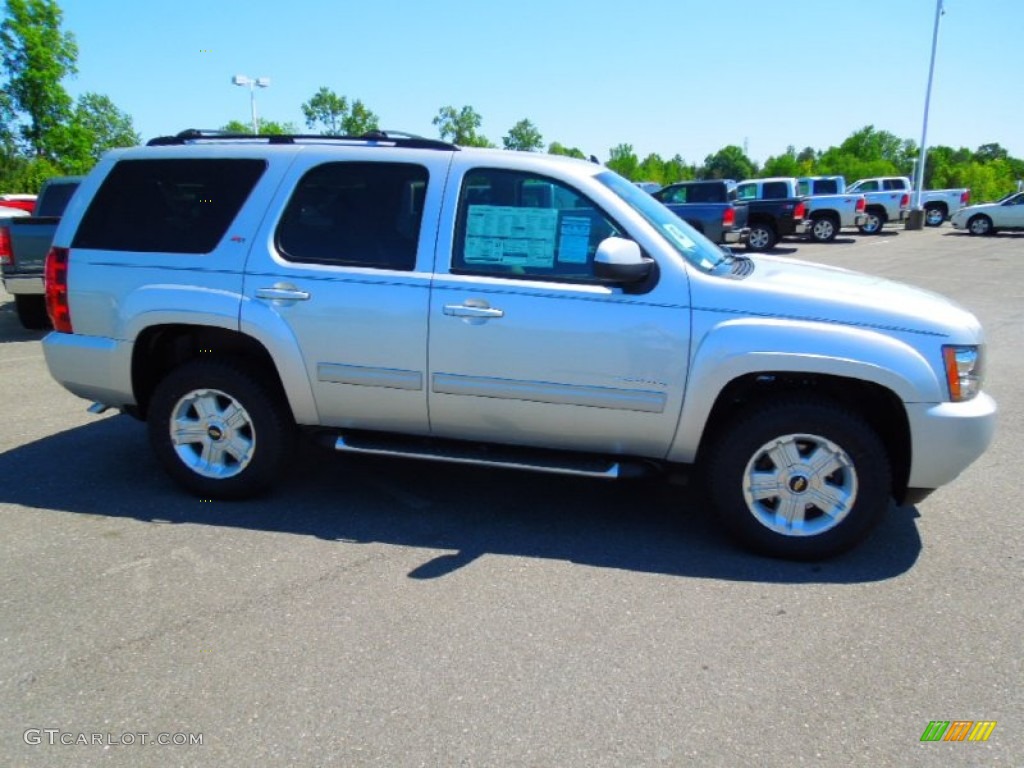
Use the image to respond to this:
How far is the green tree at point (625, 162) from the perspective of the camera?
7438 cm

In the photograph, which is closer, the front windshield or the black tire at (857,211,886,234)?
the front windshield

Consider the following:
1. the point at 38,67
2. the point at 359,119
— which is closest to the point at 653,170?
the point at 359,119

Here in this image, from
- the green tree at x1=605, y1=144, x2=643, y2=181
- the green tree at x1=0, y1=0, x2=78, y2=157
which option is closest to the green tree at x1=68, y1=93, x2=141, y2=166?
the green tree at x1=0, y1=0, x2=78, y2=157

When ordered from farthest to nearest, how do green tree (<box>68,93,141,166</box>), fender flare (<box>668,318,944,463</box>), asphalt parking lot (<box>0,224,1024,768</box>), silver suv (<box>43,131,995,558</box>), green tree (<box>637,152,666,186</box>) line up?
green tree (<box>637,152,666,186</box>)
green tree (<box>68,93,141,166</box>)
silver suv (<box>43,131,995,558</box>)
fender flare (<box>668,318,944,463</box>)
asphalt parking lot (<box>0,224,1024,768</box>)

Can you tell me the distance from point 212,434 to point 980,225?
3035 cm

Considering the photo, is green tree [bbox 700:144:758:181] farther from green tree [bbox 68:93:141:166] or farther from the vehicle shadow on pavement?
the vehicle shadow on pavement

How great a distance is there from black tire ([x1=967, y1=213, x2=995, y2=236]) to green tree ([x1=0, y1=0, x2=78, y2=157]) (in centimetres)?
4472

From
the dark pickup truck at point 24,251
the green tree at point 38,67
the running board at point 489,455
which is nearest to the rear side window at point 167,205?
the running board at point 489,455

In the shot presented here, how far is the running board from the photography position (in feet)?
12.5

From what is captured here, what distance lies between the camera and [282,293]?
404 centimetres

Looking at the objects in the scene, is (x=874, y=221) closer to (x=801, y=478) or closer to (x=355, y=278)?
(x=801, y=478)

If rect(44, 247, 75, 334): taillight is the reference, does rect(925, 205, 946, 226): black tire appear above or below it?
above

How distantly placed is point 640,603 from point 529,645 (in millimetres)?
586

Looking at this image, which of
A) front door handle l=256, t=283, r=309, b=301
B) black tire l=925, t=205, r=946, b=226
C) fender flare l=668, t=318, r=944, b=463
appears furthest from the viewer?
black tire l=925, t=205, r=946, b=226
